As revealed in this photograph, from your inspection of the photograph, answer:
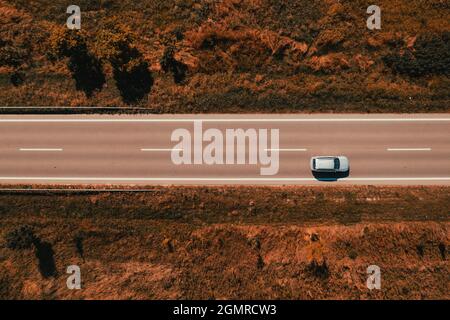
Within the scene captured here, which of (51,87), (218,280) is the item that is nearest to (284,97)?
(218,280)

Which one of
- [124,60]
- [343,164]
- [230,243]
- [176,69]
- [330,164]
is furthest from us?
[176,69]

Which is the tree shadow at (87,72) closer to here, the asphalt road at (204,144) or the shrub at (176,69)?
the asphalt road at (204,144)

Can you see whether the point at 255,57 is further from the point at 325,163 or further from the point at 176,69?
the point at 325,163

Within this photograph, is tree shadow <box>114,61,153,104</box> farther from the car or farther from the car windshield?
the car windshield

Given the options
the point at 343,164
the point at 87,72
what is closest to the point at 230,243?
the point at 343,164

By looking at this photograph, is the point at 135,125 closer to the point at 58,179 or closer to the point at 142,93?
the point at 142,93

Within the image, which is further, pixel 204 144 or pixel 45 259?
pixel 45 259
